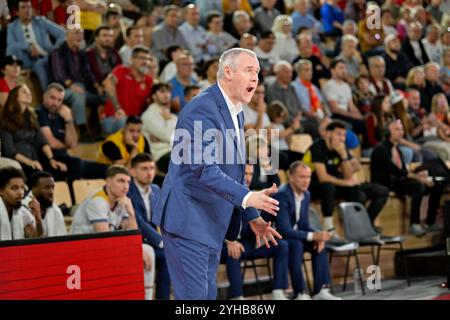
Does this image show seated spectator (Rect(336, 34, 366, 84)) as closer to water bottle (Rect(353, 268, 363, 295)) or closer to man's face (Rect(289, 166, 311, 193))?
water bottle (Rect(353, 268, 363, 295))

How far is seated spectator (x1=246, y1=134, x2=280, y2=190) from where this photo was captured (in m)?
8.98

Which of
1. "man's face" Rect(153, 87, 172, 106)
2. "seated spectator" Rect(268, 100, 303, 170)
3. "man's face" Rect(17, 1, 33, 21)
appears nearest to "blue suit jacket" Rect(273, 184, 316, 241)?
"seated spectator" Rect(268, 100, 303, 170)

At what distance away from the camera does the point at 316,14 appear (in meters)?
15.2

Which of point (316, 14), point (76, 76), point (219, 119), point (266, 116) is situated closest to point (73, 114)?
point (76, 76)

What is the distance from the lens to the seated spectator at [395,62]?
13.6 meters

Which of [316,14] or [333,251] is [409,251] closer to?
[333,251]

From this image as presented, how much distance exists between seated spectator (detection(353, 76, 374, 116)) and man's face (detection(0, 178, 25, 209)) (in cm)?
625

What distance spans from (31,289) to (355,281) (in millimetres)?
4180

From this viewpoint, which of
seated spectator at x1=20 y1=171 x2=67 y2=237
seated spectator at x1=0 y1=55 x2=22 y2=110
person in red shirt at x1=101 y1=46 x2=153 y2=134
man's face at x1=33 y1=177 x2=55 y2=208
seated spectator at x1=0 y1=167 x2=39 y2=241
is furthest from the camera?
person in red shirt at x1=101 y1=46 x2=153 y2=134

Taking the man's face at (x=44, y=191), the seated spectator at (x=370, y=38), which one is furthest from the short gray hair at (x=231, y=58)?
the seated spectator at (x=370, y=38)

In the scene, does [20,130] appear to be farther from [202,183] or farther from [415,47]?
[415,47]

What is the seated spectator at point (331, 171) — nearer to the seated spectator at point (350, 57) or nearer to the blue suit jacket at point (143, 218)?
the blue suit jacket at point (143, 218)

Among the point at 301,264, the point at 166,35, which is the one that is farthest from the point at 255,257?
the point at 166,35
